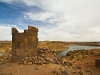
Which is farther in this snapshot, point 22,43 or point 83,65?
point 83,65

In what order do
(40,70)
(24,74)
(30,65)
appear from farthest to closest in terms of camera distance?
(30,65) < (40,70) < (24,74)

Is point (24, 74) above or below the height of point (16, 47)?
below

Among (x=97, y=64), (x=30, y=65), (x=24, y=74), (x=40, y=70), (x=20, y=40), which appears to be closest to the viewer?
(x=24, y=74)

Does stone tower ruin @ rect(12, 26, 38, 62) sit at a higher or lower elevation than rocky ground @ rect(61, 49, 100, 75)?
higher

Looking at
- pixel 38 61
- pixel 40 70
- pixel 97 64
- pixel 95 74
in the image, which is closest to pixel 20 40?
pixel 38 61

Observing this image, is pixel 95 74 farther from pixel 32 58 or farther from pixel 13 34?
pixel 13 34

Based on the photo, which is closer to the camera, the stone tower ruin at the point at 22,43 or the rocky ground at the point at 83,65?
the rocky ground at the point at 83,65

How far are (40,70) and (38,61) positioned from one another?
5.60ft

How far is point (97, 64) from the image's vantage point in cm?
1302

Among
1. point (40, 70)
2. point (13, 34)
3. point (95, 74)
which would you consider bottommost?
point (95, 74)

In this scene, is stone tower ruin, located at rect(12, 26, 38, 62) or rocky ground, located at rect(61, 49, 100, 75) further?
stone tower ruin, located at rect(12, 26, 38, 62)

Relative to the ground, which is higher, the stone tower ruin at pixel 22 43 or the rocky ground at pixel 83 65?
the stone tower ruin at pixel 22 43

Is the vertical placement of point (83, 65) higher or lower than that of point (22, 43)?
lower

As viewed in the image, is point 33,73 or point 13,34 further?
point 13,34
